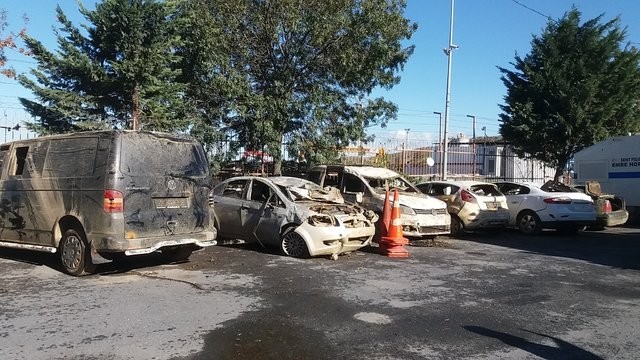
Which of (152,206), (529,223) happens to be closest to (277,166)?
(529,223)

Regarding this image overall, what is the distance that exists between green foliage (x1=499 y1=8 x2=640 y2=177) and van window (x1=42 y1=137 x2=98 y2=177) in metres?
17.6

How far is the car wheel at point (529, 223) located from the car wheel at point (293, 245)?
7478mm

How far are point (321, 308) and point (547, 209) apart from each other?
9.70 metres

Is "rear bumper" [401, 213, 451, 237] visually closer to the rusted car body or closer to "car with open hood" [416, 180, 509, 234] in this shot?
"car with open hood" [416, 180, 509, 234]

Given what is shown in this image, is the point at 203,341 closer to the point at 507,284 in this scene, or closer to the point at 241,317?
the point at 241,317

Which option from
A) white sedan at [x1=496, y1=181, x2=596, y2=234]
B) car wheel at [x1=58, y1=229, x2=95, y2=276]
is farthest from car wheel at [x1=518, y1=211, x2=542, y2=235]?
car wheel at [x1=58, y1=229, x2=95, y2=276]

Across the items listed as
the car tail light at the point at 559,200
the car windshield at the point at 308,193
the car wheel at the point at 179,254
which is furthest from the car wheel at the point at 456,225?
the car wheel at the point at 179,254

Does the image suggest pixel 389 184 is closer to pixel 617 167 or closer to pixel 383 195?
pixel 383 195

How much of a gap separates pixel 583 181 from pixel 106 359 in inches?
743

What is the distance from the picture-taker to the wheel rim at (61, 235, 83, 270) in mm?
7957

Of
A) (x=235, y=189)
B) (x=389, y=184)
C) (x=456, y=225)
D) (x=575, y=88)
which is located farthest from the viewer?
(x=575, y=88)

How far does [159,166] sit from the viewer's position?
806cm

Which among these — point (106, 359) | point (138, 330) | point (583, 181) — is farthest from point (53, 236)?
point (583, 181)

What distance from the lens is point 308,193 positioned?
35.0 ft
